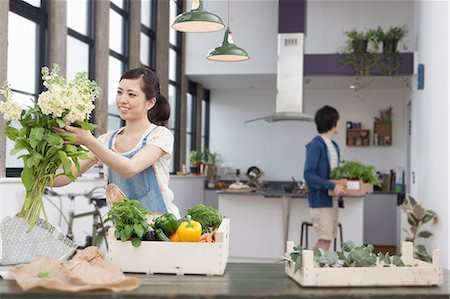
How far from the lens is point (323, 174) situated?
5.71 metres

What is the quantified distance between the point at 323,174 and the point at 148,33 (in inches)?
182

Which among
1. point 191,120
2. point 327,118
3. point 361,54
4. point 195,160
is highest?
point 361,54

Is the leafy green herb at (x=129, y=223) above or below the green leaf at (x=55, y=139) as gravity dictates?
below

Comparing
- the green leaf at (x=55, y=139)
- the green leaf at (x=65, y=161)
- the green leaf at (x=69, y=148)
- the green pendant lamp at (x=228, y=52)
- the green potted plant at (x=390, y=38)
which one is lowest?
the green leaf at (x=65, y=161)

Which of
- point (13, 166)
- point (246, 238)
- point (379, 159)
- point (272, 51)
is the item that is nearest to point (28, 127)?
point (13, 166)

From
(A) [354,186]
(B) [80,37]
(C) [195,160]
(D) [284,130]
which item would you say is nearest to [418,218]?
(A) [354,186]

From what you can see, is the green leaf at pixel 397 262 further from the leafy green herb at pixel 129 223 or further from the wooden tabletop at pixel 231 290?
the leafy green herb at pixel 129 223

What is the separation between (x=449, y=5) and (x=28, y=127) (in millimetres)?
3474

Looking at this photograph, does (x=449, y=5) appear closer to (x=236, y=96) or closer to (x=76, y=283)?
(x=76, y=283)

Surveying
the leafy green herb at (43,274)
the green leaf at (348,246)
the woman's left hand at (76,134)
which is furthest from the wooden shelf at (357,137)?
the leafy green herb at (43,274)

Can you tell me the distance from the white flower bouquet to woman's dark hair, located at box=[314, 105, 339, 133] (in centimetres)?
371

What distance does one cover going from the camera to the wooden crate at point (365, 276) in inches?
75.8

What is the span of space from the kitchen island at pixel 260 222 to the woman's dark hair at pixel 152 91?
481 centimetres

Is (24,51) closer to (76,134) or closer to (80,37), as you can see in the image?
(80,37)
